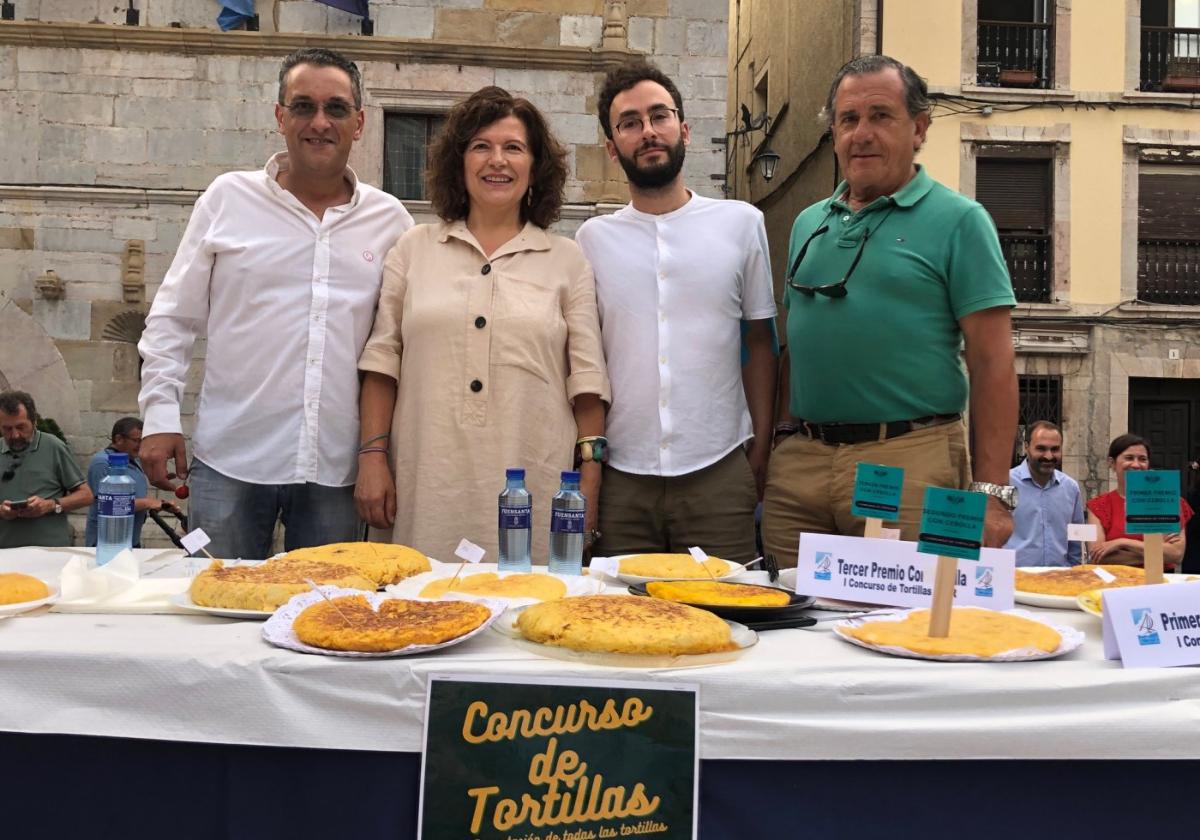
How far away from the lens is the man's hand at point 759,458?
3.04 meters

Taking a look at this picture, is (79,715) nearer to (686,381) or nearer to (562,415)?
(562,415)

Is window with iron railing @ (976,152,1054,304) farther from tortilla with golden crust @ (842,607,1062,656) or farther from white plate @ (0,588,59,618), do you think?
white plate @ (0,588,59,618)

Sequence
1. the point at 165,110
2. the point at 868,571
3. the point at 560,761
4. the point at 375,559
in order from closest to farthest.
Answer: the point at 560,761, the point at 868,571, the point at 375,559, the point at 165,110

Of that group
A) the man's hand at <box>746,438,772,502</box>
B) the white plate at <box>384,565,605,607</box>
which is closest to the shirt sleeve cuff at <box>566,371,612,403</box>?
the man's hand at <box>746,438,772,502</box>

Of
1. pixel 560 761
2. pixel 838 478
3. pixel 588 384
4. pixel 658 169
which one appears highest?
pixel 658 169

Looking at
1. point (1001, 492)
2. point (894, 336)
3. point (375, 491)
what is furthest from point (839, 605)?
point (375, 491)

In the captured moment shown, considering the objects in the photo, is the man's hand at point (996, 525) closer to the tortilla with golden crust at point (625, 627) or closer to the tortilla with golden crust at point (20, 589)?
the tortilla with golden crust at point (625, 627)

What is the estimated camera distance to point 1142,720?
57.5 inches

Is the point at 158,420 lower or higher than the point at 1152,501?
higher

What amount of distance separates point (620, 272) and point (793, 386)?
618 mm

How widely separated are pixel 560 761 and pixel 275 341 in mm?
1814

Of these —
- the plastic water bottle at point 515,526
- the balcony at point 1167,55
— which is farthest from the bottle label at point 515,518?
the balcony at point 1167,55

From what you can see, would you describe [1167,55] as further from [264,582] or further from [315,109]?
[264,582]

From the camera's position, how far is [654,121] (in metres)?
2.93
